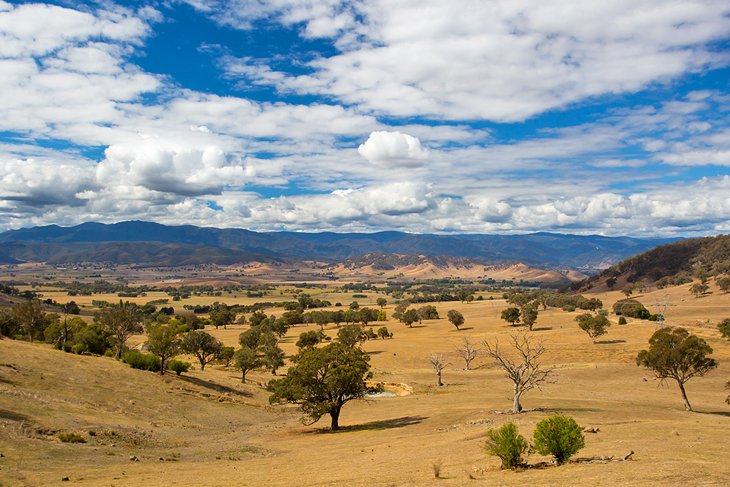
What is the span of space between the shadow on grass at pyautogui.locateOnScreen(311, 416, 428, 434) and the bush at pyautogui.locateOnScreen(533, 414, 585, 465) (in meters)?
22.1

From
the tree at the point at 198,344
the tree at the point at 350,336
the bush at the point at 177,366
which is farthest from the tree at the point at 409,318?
the bush at the point at 177,366

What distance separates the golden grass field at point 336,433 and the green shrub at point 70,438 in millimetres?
583

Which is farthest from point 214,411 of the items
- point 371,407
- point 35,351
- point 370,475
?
point 370,475

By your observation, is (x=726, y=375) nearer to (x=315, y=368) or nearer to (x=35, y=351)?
(x=315, y=368)

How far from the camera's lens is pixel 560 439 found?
72.7ft

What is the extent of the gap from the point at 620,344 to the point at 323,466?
85365 mm

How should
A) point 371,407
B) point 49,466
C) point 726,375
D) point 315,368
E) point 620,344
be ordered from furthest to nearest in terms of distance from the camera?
point 620,344 < point 726,375 < point 371,407 < point 315,368 < point 49,466

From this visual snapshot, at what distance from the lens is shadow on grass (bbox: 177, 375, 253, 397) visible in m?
65.2

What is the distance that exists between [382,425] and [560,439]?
84.6 ft

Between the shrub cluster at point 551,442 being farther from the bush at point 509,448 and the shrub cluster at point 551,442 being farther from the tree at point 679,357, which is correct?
the tree at point 679,357

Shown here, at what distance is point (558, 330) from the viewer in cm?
12244

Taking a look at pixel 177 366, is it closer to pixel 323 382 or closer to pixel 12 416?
pixel 323 382

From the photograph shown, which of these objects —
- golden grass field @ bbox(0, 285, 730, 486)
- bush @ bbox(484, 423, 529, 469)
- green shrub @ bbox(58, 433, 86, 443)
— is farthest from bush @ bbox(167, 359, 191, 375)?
bush @ bbox(484, 423, 529, 469)

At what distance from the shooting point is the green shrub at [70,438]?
32.5m
